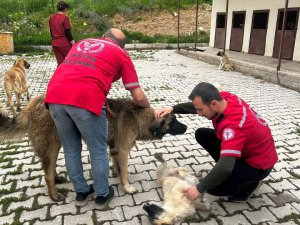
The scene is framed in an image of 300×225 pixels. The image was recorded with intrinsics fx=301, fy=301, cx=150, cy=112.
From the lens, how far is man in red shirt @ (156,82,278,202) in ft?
8.81

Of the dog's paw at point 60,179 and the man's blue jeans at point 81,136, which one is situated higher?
the man's blue jeans at point 81,136

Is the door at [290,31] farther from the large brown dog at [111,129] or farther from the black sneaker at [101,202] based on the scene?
the black sneaker at [101,202]

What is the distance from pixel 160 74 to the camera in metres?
11.2

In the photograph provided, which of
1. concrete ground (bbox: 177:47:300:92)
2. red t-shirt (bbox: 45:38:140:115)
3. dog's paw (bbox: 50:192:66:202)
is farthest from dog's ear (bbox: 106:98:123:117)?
concrete ground (bbox: 177:47:300:92)

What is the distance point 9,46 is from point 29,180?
14.6 metres

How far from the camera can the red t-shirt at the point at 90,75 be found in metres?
2.76

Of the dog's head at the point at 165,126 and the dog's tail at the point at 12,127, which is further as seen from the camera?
the dog's head at the point at 165,126

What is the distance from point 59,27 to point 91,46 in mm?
5809

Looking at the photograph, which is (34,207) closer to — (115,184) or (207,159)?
(115,184)

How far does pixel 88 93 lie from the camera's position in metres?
2.77

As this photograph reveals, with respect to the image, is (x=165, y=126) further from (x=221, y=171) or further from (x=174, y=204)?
(x=221, y=171)

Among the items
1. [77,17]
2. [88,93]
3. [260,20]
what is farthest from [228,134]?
[77,17]

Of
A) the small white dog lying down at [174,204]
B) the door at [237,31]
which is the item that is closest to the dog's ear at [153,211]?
the small white dog lying down at [174,204]

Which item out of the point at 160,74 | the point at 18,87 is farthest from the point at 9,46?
the point at 18,87
